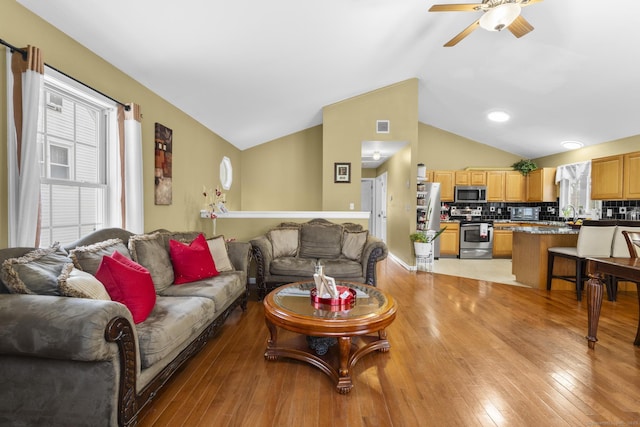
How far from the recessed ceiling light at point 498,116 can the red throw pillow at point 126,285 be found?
610 cm

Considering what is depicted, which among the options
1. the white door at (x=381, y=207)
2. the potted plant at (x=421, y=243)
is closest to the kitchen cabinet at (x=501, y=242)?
the potted plant at (x=421, y=243)

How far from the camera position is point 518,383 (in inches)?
79.7

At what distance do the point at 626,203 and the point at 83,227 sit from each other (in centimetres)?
738

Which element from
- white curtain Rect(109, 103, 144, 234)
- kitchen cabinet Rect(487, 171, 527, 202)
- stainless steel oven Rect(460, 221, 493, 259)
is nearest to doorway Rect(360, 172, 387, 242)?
stainless steel oven Rect(460, 221, 493, 259)

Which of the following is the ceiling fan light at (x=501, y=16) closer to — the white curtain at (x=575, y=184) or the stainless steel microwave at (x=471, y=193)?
the white curtain at (x=575, y=184)

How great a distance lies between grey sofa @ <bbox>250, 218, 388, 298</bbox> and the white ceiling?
1.92 meters

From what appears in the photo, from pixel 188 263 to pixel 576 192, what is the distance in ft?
22.5

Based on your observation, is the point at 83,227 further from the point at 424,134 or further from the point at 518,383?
the point at 424,134

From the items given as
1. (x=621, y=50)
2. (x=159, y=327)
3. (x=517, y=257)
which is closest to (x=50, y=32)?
(x=159, y=327)

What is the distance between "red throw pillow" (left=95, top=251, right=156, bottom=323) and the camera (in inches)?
69.4

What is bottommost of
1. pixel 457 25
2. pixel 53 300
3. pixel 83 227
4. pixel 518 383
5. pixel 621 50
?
pixel 518 383

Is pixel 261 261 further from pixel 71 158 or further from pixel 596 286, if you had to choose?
pixel 596 286

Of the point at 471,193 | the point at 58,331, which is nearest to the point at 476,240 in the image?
the point at 471,193

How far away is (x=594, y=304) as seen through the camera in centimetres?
257
